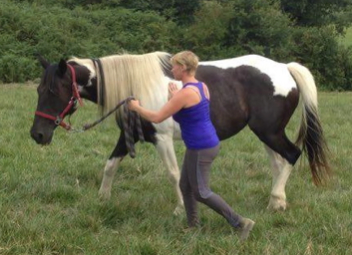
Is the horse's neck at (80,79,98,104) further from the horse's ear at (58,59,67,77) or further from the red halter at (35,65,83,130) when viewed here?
the horse's ear at (58,59,67,77)

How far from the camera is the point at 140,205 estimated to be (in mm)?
5605

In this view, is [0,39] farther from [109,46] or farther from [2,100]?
[2,100]

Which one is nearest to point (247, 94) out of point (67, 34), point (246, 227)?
point (246, 227)

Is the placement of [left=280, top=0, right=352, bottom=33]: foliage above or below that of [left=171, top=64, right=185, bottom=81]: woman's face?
below

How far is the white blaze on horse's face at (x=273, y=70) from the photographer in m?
6.14

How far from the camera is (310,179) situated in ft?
23.2

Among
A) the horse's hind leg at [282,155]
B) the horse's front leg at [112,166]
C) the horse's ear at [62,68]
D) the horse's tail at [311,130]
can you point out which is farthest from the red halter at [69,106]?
the horse's tail at [311,130]

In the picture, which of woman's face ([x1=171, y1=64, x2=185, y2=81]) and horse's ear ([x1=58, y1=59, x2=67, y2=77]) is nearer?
woman's face ([x1=171, y1=64, x2=185, y2=81])

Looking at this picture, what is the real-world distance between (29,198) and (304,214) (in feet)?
9.09

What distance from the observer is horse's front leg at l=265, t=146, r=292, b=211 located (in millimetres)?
5859

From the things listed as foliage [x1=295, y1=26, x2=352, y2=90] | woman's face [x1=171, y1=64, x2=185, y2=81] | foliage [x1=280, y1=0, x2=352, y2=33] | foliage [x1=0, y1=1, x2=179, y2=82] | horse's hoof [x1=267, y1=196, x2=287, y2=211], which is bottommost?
foliage [x1=295, y1=26, x2=352, y2=90]

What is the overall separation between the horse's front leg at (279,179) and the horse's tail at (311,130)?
0.32 metres

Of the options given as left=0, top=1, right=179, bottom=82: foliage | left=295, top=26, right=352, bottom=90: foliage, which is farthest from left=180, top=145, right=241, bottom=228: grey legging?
left=295, top=26, right=352, bottom=90: foliage

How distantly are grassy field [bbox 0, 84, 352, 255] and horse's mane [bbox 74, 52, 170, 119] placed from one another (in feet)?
3.45
